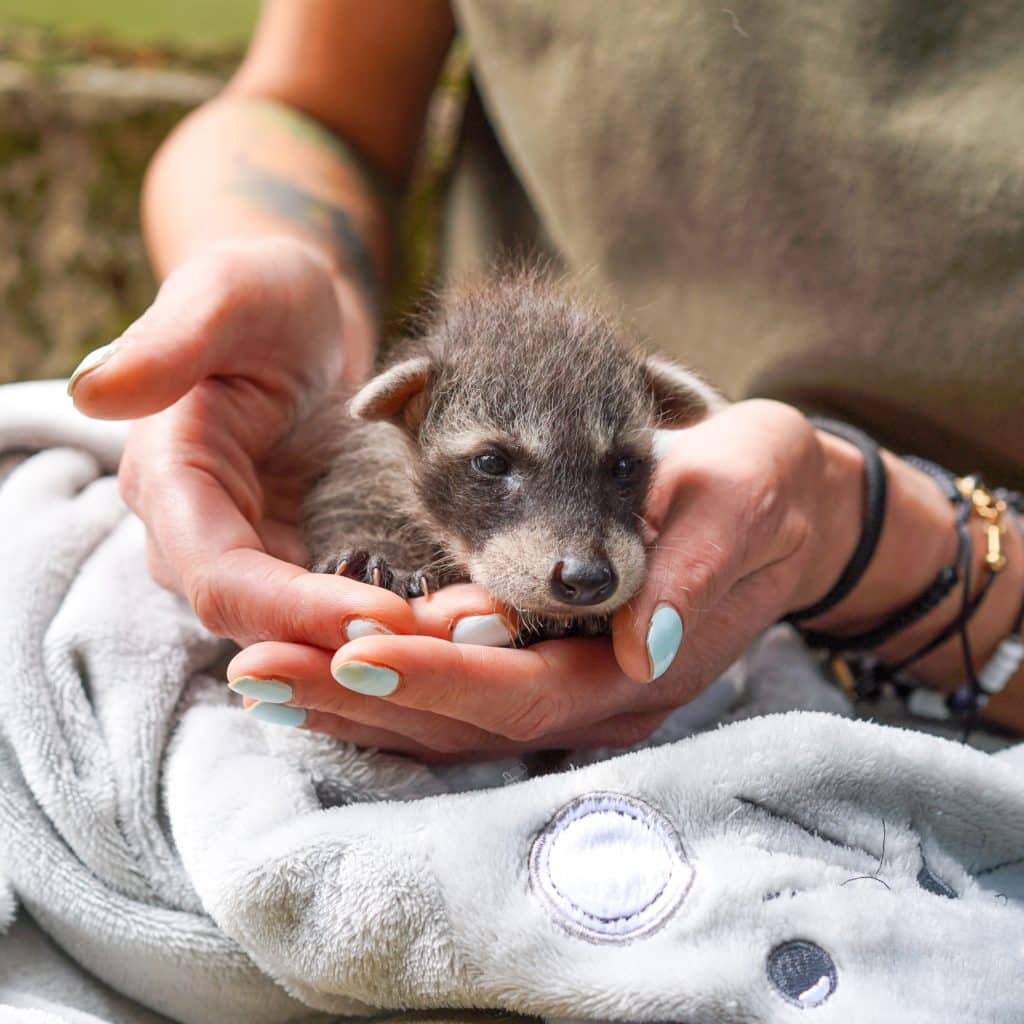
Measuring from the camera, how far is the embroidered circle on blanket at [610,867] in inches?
46.3

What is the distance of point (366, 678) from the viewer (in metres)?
1.21

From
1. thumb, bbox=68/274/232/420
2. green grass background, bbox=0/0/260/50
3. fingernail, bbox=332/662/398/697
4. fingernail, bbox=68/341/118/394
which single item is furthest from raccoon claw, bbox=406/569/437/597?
green grass background, bbox=0/0/260/50

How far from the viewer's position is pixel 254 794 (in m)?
1.35

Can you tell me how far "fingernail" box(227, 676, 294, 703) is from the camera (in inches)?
49.4

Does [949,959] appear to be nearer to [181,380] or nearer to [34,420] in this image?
[181,380]

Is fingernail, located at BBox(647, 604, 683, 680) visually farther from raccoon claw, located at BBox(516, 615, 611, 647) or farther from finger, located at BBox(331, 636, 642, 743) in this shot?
raccoon claw, located at BBox(516, 615, 611, 647)

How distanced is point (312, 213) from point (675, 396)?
112 cm

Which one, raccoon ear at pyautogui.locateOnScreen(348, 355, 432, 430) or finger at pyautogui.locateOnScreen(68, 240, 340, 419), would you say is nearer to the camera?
finger at pyautogui.locateOnScreen(68, 240, 340, 419)

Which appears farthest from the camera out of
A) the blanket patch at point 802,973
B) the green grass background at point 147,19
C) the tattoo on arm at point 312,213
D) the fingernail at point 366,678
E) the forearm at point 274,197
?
the green grass background at point 147,19

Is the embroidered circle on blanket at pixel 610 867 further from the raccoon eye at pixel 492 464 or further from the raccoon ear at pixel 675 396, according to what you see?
the raccoon ear at pixel 675 396

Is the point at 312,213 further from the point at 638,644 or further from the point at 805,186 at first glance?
the point at 638,644

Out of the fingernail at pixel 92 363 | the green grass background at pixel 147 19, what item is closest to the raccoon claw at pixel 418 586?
the fingernail at pixel 92 363

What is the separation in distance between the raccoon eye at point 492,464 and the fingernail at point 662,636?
15.4 inches

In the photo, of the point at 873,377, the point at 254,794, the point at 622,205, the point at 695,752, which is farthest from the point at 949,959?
the point at 622,205
